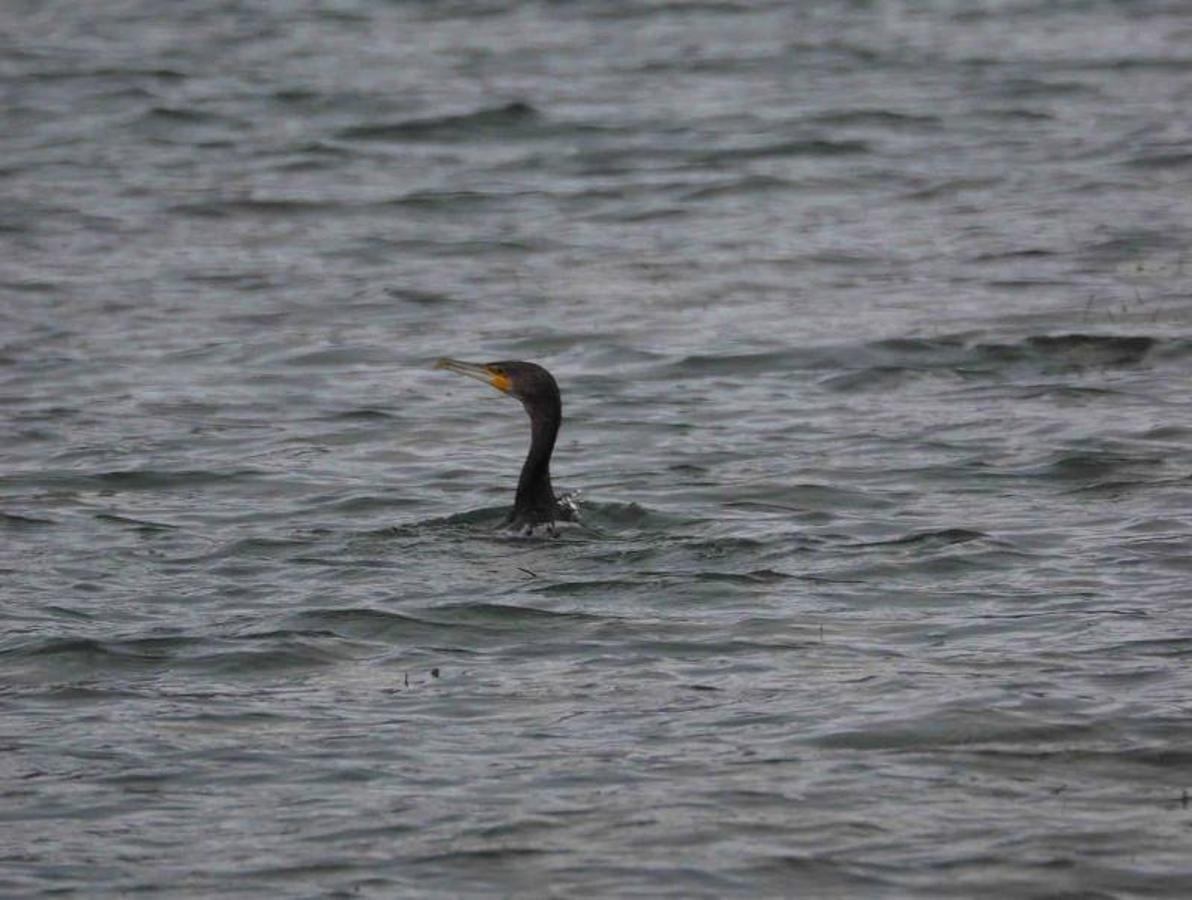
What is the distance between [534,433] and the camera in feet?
42.1

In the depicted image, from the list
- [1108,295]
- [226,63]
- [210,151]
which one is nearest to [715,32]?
[226,63]

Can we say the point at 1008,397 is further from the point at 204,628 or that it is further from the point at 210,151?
the point at 210,151

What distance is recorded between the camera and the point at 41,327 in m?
18.2

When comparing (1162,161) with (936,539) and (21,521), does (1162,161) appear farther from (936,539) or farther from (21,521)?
(21,521)

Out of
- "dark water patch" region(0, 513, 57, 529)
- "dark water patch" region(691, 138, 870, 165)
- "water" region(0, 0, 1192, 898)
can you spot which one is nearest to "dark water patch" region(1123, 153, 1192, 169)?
"water" region(0, 0, 1192, 898)

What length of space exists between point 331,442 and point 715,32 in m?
16.1

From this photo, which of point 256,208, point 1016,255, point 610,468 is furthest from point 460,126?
point 610,468

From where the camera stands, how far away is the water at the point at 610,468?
845 cm

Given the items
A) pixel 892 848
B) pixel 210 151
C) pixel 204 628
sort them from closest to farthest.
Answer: pixel 892 848, pixel 204 628, pixel 210 151

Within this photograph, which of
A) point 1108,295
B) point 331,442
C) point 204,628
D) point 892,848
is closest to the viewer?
point 892,848

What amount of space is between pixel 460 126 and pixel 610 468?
1192cm

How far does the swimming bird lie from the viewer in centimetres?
1257

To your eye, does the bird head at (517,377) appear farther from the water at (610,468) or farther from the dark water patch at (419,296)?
the dark water patch at (419,296)

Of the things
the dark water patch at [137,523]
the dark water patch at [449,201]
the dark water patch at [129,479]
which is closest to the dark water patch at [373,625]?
the dark water patch at [137,523]
